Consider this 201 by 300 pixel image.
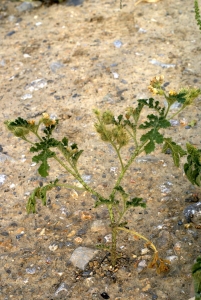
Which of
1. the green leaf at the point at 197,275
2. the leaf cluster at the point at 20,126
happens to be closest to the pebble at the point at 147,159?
the leaf cluster at the point at 20,126

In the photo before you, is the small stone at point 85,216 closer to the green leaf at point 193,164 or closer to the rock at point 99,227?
the rock at point 99,227

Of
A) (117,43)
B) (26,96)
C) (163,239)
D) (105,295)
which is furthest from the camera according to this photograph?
(117,43)

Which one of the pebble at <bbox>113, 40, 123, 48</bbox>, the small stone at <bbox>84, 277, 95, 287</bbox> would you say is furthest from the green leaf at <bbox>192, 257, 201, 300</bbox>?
the pebble at <bbox>113, 40, 123, 48</bbox>

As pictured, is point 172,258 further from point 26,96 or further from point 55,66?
point 55,66

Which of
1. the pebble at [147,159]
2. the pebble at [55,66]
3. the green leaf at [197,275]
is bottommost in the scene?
the pebble at [147,159]

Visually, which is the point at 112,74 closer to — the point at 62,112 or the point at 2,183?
the point at 62,112

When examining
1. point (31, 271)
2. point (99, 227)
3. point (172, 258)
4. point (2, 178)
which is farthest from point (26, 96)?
point (172, 258)
